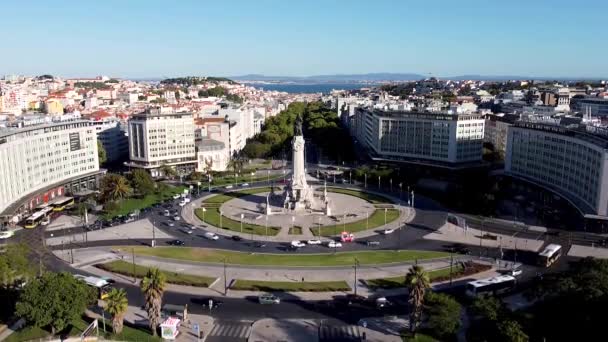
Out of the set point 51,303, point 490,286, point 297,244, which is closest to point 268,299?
point 297,244

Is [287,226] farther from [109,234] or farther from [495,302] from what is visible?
[495,302]

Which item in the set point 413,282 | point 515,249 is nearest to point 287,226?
point 515,249

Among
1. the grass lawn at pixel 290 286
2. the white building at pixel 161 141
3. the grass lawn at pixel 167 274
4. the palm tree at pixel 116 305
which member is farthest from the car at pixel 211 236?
the white building at pixel 161 141

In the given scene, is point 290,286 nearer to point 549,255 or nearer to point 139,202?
point 549,255

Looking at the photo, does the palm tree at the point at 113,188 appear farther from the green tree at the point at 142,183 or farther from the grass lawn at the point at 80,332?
the grass lawn at the point at 80,332

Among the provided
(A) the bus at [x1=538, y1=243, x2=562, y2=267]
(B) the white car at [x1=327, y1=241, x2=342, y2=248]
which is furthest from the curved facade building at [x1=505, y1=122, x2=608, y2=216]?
(B) the white car at [x1=327, y1=241, x2=342, y2=248]

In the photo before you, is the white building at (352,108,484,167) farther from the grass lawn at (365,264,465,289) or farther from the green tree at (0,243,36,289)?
the green tree at (0,243,36,289)
